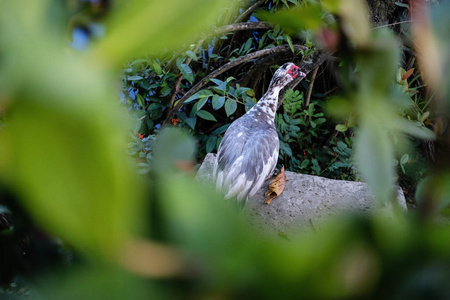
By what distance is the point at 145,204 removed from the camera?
0.08 metres

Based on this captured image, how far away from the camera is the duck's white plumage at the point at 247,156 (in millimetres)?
1136

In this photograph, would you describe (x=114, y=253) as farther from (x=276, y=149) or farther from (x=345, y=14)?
(x=276, y=149)

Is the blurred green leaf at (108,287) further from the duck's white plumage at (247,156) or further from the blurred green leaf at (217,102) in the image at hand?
the blurred green leaf at (217,102)

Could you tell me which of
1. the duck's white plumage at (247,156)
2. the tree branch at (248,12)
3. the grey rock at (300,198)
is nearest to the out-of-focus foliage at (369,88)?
the duck's white plumage at (247,156)

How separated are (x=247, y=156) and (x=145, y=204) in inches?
43.4

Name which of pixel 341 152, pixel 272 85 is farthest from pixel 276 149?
pixel 341 152

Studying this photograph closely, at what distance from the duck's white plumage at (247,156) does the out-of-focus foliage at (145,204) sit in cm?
98

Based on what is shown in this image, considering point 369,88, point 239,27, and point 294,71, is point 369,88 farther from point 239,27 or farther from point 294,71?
point 239,27

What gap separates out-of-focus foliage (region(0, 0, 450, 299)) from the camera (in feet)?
0.18

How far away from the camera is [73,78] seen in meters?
0.06

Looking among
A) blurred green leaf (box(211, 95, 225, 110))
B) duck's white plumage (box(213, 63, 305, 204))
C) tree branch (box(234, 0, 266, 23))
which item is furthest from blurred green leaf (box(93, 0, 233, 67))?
tree branch (box(234, 0, 266, 23))

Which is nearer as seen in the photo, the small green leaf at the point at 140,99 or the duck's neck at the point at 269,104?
the duck's neck at the point at 269,104

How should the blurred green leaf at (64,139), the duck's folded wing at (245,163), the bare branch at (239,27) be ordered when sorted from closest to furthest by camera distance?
the blurred green leaf at (64,139) → the duck's folded wing at (245,163) → the bare branch at (239,27)

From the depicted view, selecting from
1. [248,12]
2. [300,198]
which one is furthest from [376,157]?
[248,12]
